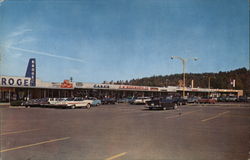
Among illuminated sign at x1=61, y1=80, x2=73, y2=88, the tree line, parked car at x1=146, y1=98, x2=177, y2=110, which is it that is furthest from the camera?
the tree line

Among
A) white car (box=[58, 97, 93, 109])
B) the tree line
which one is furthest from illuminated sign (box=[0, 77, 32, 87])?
the tree line

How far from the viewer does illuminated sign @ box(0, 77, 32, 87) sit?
41022mm

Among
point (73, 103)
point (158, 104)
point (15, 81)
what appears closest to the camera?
point (158, 104)

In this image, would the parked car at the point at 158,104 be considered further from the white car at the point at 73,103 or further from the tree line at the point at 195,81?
the tree line at the point at 195,81

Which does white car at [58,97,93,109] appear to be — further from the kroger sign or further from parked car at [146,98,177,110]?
the kroger sign

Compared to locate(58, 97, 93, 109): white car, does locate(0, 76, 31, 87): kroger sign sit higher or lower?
higher

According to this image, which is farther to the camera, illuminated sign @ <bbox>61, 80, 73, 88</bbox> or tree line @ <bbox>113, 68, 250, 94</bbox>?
tree line @ <bbox>113, 68, 250, 94</bbox>

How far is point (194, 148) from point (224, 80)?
12312 cm

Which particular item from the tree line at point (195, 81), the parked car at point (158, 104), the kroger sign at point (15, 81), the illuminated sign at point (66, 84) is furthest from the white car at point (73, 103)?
the tree line at point (195, 81)

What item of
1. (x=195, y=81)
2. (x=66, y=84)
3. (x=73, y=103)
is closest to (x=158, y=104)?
(x=73, y=103)

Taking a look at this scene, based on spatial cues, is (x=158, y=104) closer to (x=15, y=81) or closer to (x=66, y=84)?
(x=15, y=81)

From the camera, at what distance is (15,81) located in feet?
139

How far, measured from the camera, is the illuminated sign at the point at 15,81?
41022 mm

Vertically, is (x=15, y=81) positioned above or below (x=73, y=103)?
above
